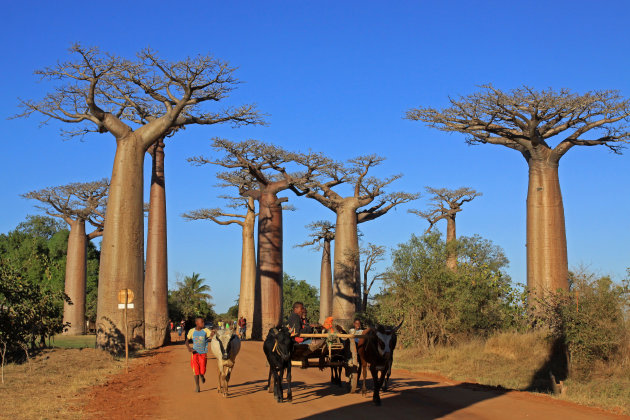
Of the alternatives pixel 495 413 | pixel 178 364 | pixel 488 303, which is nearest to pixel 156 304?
pixel 178 364

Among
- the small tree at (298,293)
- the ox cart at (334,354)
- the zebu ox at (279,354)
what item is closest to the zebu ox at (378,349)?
the ox cart at (334,354)

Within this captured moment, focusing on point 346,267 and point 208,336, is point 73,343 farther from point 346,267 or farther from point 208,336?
point 208,336

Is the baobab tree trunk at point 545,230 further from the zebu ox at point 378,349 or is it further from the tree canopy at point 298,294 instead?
the tree canopy at point 298,294

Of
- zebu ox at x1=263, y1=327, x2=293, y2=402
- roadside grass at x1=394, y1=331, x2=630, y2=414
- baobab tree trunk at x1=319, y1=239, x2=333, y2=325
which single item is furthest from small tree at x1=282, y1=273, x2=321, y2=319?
zebu ox at x1=263, y1=327, x2=293, y2=402

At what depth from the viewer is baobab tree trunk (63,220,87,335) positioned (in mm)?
35688

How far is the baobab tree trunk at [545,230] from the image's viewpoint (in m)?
17.2

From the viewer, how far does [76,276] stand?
35.8m

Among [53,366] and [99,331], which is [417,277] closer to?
[99,331]

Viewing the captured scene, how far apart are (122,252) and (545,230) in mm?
10901

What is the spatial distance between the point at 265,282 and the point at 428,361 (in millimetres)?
12096

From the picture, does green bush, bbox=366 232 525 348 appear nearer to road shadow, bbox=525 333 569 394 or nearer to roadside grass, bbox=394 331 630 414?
roadside grass, bbox=394 331 630 414

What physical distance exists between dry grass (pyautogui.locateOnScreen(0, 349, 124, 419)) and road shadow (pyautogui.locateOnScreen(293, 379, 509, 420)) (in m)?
3.14

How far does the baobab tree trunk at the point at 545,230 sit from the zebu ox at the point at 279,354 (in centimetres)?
963

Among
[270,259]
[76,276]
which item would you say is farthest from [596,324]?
[76,276]
